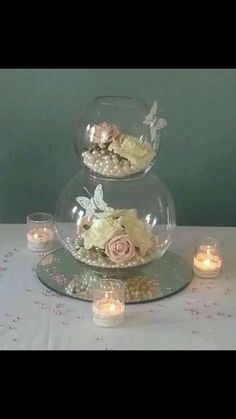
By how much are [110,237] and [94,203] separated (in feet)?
0.26

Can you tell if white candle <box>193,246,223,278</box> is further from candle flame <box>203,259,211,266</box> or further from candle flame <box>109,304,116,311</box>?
candle flame <box>109,304,116,311</box>

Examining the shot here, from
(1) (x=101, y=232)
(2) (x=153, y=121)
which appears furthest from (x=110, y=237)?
(2) (x=153, y=121)

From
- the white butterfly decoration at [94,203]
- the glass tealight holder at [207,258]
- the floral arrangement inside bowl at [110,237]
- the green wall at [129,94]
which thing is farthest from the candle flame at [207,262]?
the green wall at [129,94]

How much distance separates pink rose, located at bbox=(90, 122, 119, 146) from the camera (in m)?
1.24

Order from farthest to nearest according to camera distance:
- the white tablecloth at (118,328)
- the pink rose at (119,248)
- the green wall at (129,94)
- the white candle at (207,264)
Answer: the green wall at (129,94) < the white candle at (207,264) < the pink rose at (119,248) < the white tablecloth at (118,328)

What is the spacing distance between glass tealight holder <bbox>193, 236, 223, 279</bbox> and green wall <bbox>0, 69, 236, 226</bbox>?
31cm

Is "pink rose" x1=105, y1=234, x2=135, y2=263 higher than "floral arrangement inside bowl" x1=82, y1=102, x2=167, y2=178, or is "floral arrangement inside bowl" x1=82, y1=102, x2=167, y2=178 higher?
"floral arrangement inside bowl" x1=82, y1=102, x2=167, y2=178

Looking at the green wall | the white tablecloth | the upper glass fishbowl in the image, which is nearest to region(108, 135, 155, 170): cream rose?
the upper glass fishbowl

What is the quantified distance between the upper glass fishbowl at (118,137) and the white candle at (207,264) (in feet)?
0.62

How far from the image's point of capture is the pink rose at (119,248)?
1188 millimetres

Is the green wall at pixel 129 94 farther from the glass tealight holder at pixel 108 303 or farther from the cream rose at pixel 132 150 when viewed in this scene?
the glass tealight holder at pixel 108 303

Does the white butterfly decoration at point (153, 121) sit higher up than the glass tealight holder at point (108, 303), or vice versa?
the white butterfly decoration at point (153, 121)
